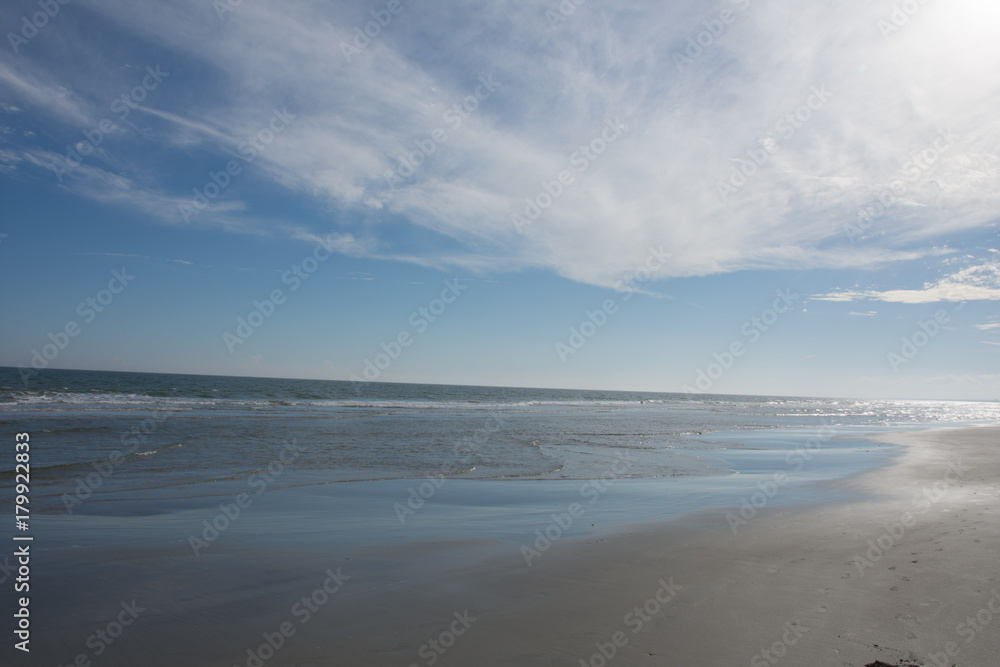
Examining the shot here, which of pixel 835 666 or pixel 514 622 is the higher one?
pixel 835 666

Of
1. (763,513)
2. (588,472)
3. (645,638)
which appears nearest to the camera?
(645,638)

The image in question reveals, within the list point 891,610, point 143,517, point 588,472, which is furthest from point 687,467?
point 143,517

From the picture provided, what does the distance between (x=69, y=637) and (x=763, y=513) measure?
9.33 m

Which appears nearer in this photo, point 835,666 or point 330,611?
point 835,666

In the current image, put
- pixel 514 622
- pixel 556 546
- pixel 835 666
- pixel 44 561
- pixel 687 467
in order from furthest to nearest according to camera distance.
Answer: pixel 687 467
pixel 556 546
pixel 44 561
pixel 514 622
pixel 835 666

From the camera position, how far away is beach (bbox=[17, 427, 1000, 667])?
3.92 metres

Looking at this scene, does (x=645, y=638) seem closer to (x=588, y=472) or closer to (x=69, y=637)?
(x=69, y=637)

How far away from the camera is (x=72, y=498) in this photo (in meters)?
9.35

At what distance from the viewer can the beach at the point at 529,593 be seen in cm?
392

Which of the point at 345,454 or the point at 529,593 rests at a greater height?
the point at 529,593

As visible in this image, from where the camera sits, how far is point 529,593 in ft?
17.0

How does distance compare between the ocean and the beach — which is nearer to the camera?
the beach

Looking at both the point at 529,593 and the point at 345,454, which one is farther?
the point at 345,454

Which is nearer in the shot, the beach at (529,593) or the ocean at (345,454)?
the beach at (529,593)
